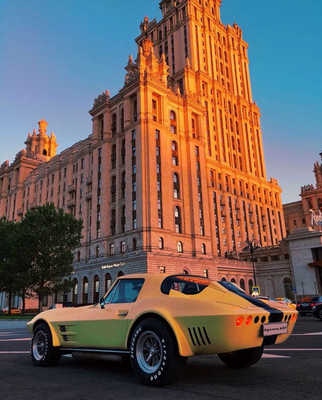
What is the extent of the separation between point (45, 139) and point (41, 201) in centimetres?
3269

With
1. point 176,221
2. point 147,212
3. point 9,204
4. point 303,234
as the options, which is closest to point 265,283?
point 303,234

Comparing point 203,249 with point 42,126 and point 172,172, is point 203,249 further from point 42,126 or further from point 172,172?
point 42,126

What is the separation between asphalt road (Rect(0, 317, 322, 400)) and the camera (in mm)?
4242

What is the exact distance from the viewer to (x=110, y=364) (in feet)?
22.9

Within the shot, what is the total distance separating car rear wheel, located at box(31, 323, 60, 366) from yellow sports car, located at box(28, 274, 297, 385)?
0.07 ft

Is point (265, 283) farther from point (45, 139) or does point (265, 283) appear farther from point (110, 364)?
point (45, 139)

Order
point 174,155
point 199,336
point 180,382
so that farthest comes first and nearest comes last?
point 174,155, point 180,382, point 199,336

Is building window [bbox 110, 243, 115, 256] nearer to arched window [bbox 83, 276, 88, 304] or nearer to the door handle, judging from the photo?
arched window [bbox 83, 276, 88, 304]

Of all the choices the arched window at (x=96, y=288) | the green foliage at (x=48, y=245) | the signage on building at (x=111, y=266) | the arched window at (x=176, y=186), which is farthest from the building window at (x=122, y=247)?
the green foliage at (x=48, y=245)

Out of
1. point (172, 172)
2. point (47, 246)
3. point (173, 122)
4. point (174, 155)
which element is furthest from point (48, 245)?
point (173, 122)

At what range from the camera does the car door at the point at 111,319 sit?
573 cm

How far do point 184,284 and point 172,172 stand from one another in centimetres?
5300

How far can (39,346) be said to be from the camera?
7.09 metres

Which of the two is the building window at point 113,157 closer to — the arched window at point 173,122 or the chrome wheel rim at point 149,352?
the arched window at point 173,122
